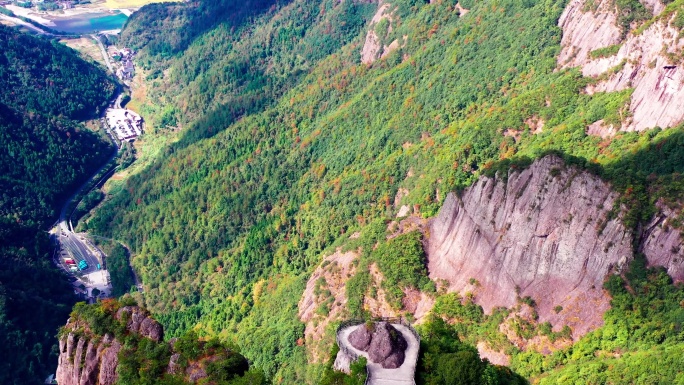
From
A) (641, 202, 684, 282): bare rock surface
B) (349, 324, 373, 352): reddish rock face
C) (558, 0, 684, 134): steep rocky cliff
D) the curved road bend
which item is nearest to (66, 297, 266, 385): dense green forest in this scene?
(349, 324, 373, 352): reddish rock face

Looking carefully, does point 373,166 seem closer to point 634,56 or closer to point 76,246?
point 634,56

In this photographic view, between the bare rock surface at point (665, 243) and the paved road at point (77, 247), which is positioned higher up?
the bare rock surface at point (665, 243)

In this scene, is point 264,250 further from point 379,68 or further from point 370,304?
point 379,68

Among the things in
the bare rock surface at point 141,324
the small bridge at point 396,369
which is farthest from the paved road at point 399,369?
the bare rock surface at point 141,324

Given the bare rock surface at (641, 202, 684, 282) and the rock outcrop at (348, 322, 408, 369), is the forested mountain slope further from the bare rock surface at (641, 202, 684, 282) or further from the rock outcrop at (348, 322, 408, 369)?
the rock outcrop at (348, 322, 408, 369)

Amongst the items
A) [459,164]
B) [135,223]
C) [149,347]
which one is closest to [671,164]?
[459,164]

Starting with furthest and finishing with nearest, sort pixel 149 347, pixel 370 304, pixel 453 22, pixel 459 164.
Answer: pixel 453 22, pixel 459 164, pixel 370 304, pixel 149 347

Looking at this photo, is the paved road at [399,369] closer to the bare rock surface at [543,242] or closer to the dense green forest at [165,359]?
the dense green forest at [165,359]

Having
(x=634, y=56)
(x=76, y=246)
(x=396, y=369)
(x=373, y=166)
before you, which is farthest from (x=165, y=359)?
(x=76, y=246)
